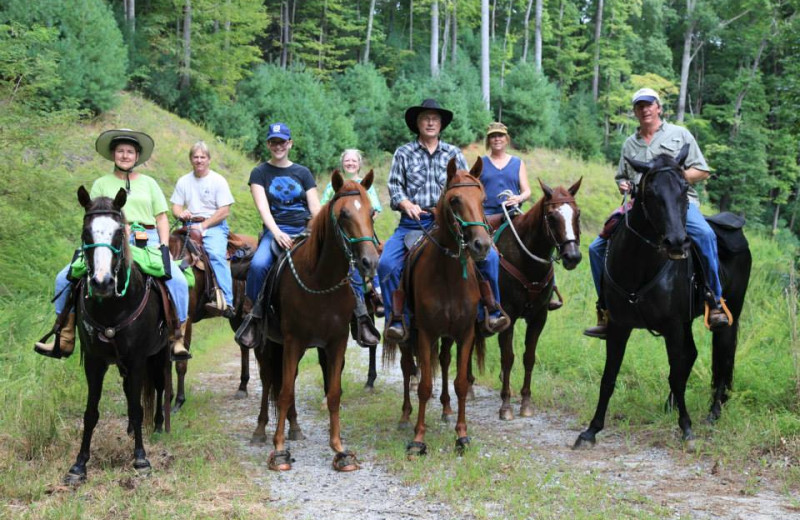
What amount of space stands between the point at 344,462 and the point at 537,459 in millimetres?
1757

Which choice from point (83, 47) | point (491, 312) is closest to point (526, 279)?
point (491, 312)

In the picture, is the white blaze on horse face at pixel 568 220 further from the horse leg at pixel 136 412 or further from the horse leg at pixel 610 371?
the horse leg at pixel 136 412

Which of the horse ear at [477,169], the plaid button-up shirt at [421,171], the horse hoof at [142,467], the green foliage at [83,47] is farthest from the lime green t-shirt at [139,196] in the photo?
the green foliage at [83,47]

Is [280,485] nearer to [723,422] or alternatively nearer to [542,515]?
[542,515]

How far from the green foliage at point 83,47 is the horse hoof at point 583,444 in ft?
55.7

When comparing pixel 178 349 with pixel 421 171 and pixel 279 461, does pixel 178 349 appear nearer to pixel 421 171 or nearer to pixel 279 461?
pixel 279 461

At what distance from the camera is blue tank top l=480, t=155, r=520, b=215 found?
28.2 feet

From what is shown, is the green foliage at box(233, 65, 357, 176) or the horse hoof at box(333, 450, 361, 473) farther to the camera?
the green foliage at box(233, 65, 357, 176)

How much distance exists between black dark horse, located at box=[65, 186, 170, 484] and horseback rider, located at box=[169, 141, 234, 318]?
84.9 inches

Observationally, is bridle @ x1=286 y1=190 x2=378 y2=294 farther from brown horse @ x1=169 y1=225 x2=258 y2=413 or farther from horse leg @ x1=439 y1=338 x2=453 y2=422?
brown horse @ x1=169 y1=225 x2=258 y2=413

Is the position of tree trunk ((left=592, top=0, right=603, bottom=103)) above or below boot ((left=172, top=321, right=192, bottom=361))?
above

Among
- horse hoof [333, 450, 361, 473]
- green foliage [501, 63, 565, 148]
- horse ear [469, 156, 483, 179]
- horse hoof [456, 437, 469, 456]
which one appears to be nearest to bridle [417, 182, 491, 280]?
horse ear [469, 156, 483, 179]

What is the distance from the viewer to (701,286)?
254 inches

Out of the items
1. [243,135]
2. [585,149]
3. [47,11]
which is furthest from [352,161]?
[585,149]
